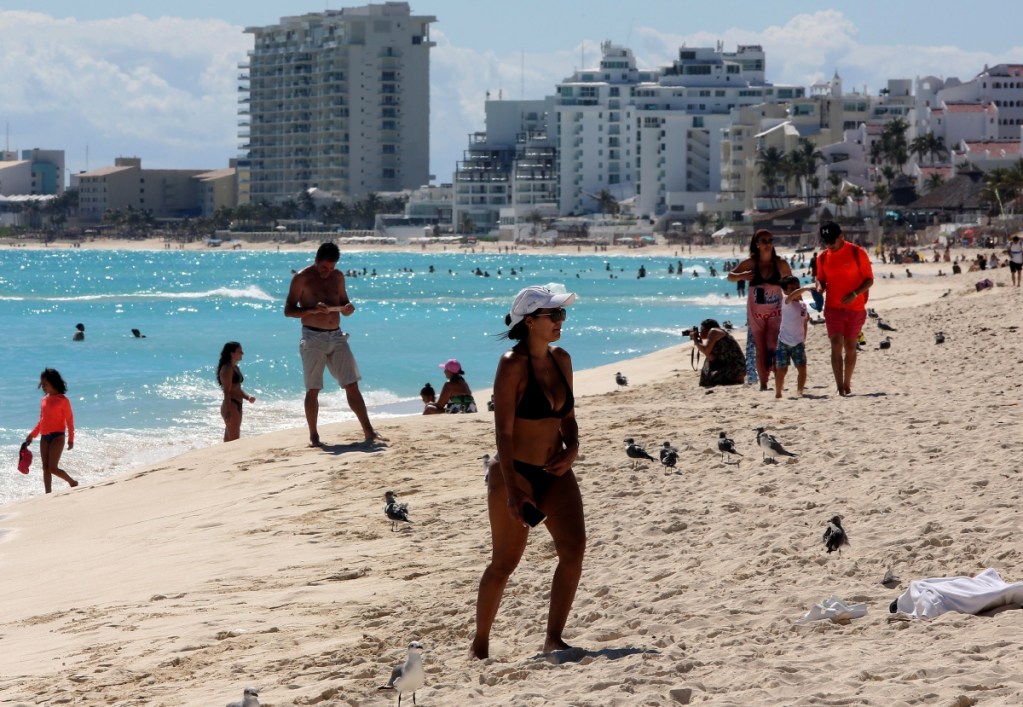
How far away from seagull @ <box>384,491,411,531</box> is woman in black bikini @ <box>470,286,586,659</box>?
307 centimetres

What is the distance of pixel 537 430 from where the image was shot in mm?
5676

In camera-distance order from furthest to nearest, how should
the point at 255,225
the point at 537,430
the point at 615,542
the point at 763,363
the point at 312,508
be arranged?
the point at 255,225 < the point at 763,363 < the point at 312,508 < the point at 615,542 < the point at 537,430

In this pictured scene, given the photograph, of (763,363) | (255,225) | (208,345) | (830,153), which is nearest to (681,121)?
(830,153)

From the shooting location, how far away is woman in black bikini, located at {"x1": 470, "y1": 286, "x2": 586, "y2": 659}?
5637mm

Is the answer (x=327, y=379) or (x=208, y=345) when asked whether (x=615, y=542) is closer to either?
(x=327, y=379)

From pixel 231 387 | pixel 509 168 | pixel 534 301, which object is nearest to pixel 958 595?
pixel 534 301

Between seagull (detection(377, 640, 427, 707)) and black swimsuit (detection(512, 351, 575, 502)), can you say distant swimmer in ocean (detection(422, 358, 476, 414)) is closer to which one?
black swimsuit (detection(512, 351, 575, 502))

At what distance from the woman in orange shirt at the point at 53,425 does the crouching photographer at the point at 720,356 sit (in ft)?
20.9

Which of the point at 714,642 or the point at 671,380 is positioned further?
the point at 671,380

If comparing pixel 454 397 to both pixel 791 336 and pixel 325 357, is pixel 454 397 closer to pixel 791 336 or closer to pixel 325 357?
pixel 325 357

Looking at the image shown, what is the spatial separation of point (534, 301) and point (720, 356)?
998 cm

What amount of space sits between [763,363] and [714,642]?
24.7 feet

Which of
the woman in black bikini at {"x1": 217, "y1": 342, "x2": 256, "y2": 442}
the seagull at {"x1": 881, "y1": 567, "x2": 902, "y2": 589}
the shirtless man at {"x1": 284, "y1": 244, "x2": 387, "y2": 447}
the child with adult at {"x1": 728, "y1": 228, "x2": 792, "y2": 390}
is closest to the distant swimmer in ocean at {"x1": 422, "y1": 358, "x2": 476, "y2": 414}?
the woman in black bikini at {"x1": 217, "y1": 342, "x2": 256, "y2": 442}

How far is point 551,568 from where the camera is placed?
7.50 metres
